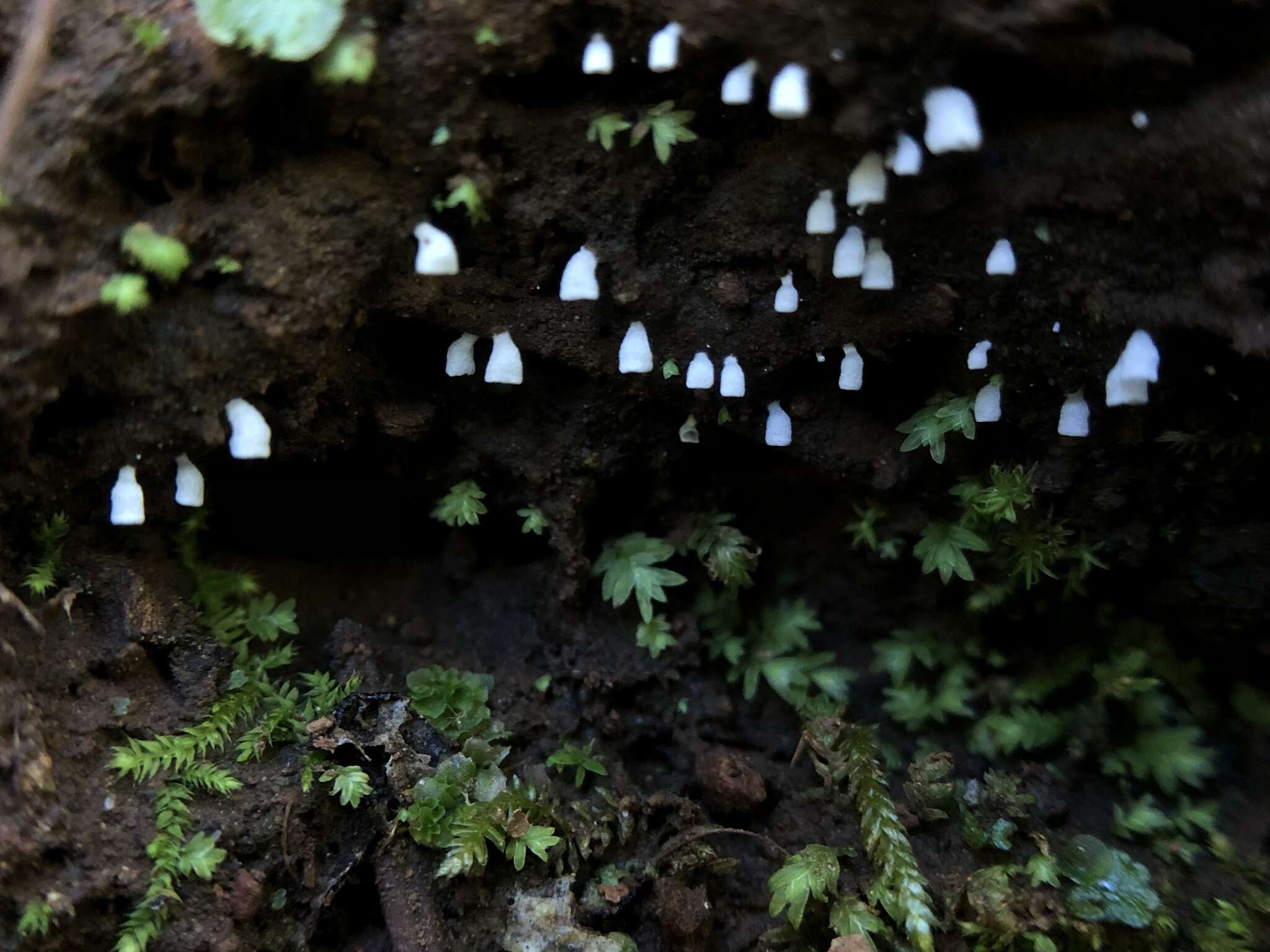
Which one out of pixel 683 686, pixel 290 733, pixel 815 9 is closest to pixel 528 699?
pixel 683 686

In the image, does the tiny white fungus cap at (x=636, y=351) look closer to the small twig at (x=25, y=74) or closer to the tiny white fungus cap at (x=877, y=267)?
the tiny white fungus cap at (x=877, y=267)

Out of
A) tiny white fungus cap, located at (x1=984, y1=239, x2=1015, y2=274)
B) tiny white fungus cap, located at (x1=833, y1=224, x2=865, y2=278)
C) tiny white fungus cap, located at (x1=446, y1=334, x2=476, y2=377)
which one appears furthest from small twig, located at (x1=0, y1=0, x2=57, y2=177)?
tiny white fungus cap, located at (x1=984, y1=239, x2=1015, y2=274)

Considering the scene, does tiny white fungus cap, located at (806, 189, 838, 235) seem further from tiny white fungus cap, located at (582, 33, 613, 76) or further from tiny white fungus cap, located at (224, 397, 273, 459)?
tiny white fungus cap, located at (224, 397, 273, 459)

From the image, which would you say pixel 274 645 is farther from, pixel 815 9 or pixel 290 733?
pixel 815 9

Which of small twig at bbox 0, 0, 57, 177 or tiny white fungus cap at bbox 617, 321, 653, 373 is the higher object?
small twig at bbox 0, 0, 57, 177

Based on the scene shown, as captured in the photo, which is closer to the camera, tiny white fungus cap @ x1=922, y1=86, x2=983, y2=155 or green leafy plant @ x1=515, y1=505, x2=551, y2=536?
tiny white fungus cap @ x1=922, y1=86, x2=983, y2=155

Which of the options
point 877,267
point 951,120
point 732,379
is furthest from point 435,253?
point 951,120
